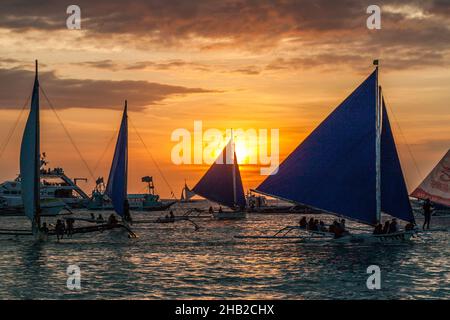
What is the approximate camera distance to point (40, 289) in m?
34.1

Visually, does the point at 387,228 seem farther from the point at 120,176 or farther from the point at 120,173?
the point at 120,173

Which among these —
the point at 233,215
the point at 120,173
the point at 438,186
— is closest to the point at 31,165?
the point at 120,173

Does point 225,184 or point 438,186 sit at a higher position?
point 225,184

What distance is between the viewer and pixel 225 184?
112 metres

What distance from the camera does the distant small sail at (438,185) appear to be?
10412 centimetres

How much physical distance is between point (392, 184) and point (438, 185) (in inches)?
2311

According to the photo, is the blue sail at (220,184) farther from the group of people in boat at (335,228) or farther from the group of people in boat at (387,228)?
the group of people in boat at (387,228)

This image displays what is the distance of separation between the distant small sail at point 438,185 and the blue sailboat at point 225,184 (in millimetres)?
27981

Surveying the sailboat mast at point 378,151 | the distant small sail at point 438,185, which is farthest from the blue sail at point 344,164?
the distant small sail at point 438,185

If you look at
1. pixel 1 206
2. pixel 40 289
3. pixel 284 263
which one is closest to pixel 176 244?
pixel 284 263

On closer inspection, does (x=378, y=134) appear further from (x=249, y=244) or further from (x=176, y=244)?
(x=176, y=244)

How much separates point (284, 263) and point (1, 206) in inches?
5380
